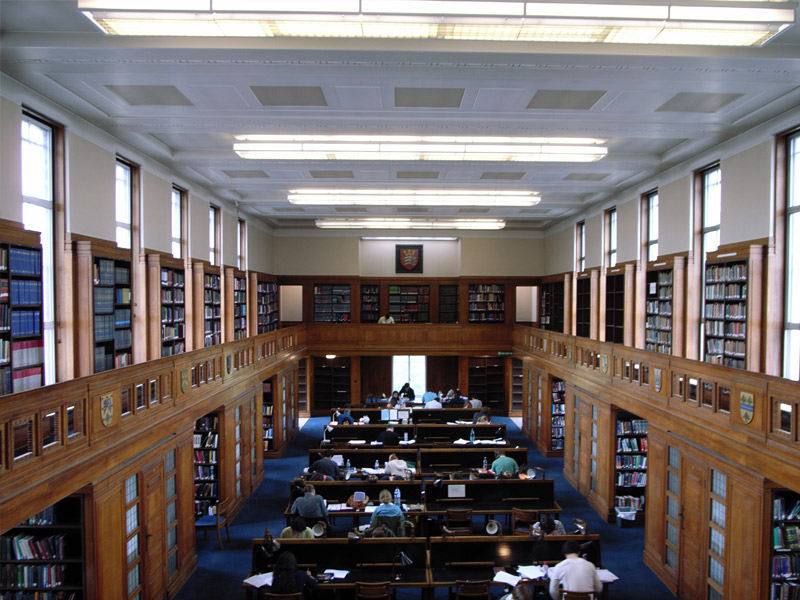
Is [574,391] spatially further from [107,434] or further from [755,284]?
[107,434]

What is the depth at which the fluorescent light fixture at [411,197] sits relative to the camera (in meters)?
10.9

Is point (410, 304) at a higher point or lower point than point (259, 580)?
higher

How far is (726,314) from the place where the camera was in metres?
7.37

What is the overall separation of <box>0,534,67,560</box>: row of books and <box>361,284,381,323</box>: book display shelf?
A: 477 inches

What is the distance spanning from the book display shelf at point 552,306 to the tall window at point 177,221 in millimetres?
9537

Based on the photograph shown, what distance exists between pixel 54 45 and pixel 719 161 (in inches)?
316

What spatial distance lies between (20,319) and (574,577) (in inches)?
222

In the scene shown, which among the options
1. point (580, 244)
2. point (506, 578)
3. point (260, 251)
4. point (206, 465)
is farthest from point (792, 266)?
point (260, 251)

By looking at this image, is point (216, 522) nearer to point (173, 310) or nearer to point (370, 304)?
point (173, 310)

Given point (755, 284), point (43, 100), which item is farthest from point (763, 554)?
point (43, 100)

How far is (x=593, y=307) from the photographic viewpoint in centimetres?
1210

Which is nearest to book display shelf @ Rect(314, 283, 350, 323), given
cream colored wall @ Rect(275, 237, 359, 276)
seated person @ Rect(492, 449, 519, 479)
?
cream colored wall @ Rect(275, 237, 359, 276)

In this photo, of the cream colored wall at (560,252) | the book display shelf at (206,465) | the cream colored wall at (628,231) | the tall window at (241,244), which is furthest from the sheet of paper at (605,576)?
the tall window at (241,244)

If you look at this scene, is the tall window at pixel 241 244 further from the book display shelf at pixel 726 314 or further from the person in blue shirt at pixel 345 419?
the book display shelf at pixel 726 314
